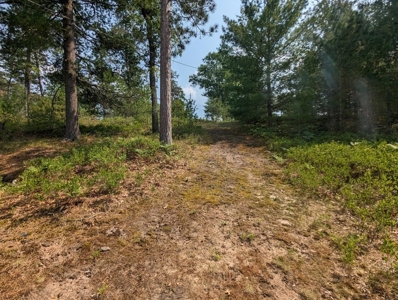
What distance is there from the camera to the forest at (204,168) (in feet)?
7.48

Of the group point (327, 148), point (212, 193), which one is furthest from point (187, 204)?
point (327, 148)

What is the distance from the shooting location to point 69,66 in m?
7.31

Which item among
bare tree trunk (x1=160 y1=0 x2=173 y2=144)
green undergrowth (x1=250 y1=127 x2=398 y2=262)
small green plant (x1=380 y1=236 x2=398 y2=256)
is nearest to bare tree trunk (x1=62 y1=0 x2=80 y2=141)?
bare tree trunk (x1=160 y1=0 x2=173 y2=144)

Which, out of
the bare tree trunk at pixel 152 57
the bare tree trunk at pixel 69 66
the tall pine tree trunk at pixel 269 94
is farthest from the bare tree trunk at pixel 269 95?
the bare tree trunk at pixel 69 66

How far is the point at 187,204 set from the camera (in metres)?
3.74

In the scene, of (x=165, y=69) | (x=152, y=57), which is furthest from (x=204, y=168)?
(x=152, y=57)

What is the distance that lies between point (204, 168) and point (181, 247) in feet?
10.1

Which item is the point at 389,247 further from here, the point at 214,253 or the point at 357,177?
the point at 357,177

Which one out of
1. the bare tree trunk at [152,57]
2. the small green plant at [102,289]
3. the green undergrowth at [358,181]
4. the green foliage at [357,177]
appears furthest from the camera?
the bare tree trunk at [152,57]

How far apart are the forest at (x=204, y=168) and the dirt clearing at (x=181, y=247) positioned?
19 mm

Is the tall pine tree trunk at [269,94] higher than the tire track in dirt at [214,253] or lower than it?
higher

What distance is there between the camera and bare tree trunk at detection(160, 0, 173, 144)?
6.25 m

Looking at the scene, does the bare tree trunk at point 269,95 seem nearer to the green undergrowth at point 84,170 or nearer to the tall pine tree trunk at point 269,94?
the tall pine tree trunk at point 269,94

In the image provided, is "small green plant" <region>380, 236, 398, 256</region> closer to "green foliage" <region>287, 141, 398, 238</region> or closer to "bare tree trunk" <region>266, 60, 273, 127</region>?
"green foliage" <region>287, 141, 398, 238</region>
